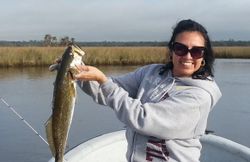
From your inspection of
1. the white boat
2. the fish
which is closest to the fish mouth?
the fish

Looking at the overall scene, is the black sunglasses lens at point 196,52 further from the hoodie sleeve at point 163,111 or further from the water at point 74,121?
the water at point 74,121

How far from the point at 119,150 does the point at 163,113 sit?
2.88m

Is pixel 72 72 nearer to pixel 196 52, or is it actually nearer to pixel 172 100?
pixel 172 100

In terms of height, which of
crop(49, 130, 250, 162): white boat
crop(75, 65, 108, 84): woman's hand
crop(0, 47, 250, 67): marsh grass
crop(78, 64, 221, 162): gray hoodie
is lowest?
crop(0, 47, 250, 67): marsh grass

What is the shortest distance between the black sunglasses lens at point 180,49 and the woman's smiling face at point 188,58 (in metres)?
0.02

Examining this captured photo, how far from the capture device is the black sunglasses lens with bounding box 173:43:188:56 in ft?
9.26

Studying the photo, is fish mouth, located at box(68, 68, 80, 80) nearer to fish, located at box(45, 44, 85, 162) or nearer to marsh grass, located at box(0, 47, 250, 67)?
fish, located at box(45, 44, 85, 162)

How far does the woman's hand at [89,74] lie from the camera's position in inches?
96.2

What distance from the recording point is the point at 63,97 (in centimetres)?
238

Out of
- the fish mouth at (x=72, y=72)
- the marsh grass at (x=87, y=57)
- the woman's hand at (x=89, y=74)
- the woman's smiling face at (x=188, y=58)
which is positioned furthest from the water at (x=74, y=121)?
the marsh grass at (x=87, y=57)

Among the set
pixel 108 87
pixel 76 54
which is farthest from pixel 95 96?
pixel 76 54

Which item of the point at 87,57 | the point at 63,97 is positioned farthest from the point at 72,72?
the point at 87,57

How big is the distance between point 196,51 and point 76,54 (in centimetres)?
88

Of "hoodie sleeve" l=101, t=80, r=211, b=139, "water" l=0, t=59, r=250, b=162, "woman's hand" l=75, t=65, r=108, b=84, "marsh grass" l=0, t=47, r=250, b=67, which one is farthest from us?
"marsh grass" l=0, t=47, r=250, b=67
